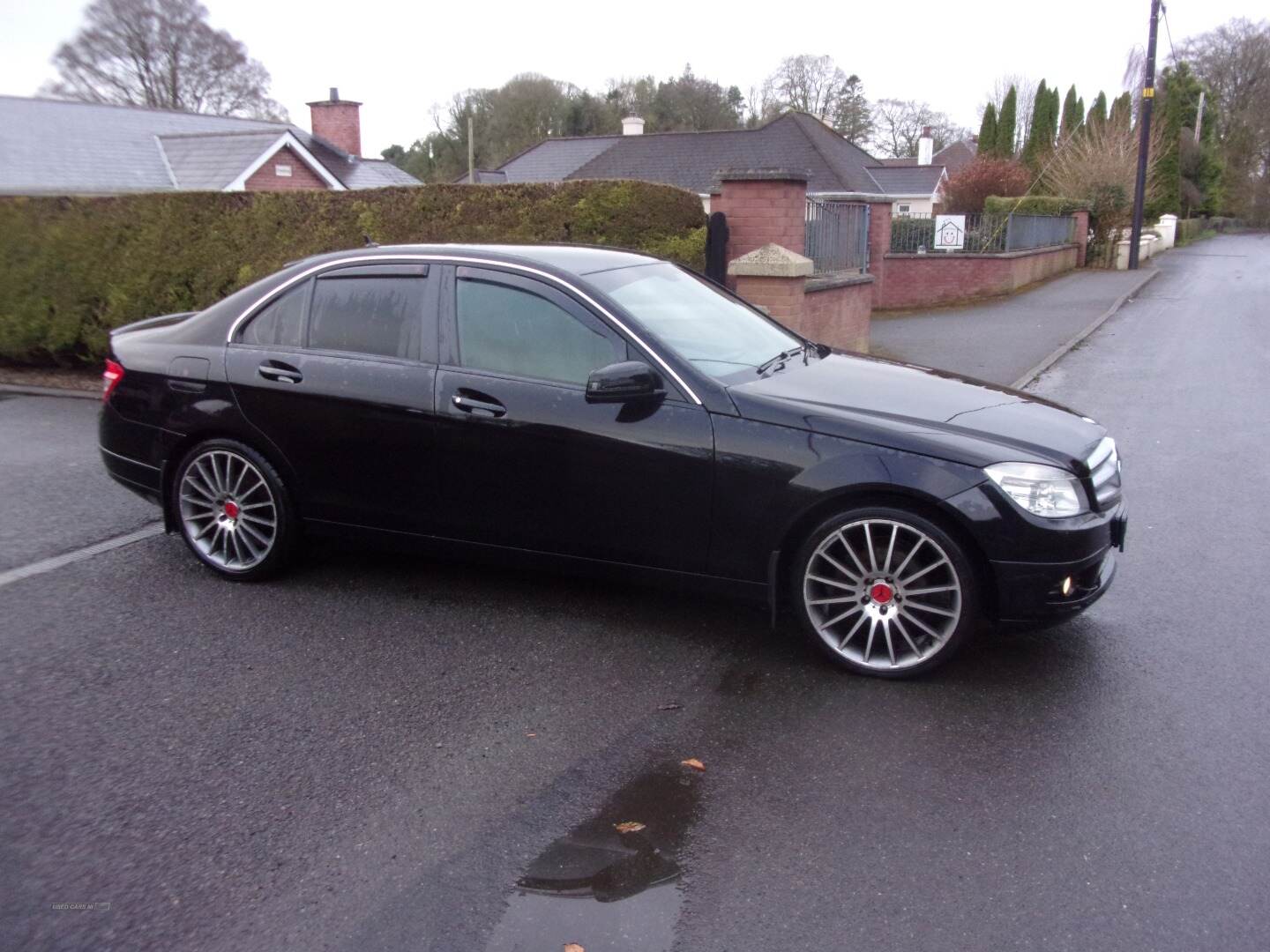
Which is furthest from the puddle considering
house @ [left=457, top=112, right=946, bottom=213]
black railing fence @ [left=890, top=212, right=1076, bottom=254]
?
house @ [left=457, top=112, right=946, bottom=213]

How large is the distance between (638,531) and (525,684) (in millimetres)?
810

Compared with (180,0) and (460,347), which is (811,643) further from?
(180,0)

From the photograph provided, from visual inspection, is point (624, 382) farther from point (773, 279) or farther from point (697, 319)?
point (773, 279)

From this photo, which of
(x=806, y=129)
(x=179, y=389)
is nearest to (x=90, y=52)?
(x=806, y=129)

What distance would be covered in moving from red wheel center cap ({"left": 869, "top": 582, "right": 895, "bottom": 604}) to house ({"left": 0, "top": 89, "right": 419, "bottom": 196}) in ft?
91.8

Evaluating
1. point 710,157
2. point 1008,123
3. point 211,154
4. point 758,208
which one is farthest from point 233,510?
point 1008,123

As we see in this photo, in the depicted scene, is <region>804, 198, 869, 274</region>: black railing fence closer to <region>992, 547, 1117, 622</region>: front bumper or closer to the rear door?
the rear door

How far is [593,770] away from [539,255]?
2.58 metres

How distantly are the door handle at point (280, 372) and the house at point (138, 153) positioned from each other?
25.9 meters

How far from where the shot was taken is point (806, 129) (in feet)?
130

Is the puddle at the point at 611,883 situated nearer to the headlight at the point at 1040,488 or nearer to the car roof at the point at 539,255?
the headlight at the point at 1040,488

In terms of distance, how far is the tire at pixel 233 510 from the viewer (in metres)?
5.39

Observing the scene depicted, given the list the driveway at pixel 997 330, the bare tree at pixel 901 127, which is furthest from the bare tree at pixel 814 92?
the driveway at pixel 997 330

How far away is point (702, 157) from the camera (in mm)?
40219
